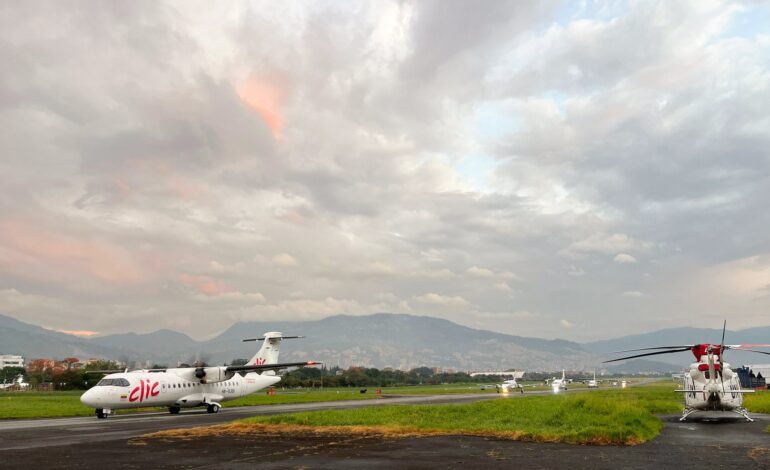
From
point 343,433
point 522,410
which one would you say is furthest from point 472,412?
point 343,433

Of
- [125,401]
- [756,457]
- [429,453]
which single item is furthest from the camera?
[125,401]

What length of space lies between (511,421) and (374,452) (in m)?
12.3

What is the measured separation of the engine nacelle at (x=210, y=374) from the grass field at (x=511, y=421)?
1591cm

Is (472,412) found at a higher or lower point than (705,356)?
lower

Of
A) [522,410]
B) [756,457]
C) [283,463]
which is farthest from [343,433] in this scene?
[756,457]

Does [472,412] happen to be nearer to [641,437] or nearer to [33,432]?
[641,437]

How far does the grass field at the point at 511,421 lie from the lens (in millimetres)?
24938

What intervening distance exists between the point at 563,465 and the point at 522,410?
1994cm

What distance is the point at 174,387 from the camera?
45594 mm

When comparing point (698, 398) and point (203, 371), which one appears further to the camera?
point (203, 371)

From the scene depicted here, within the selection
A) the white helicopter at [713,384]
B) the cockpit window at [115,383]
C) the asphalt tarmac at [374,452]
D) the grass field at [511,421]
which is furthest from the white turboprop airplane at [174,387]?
the white helicopter at [713,384]

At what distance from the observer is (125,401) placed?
4156 centimetres

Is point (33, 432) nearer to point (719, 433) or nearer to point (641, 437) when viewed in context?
point (641, 437)

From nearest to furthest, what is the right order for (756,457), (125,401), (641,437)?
1. (756,457)
2. (641,437)
3. (125,401)
